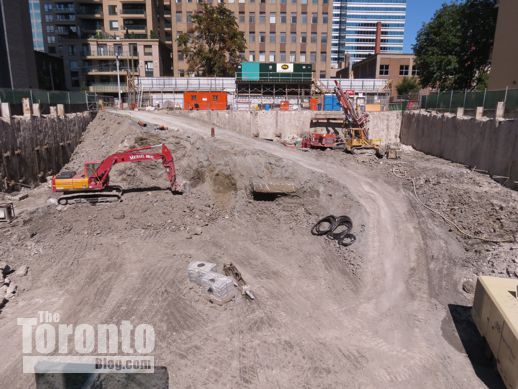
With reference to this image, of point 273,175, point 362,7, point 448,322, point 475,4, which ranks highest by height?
point 362,7

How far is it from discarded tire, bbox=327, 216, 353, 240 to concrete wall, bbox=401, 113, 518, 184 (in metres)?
9.81

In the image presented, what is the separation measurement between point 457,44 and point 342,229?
37921 mm

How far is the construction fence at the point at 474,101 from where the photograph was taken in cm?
2273

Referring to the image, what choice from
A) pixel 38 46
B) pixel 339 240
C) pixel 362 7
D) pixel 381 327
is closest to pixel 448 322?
pixel 381 327

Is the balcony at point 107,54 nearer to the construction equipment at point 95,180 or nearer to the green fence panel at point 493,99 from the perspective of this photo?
the construction equipment at point 95,180

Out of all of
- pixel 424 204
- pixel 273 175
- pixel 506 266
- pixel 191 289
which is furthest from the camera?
pixel 273 175

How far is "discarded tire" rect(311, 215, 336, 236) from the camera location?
17812 millimetres

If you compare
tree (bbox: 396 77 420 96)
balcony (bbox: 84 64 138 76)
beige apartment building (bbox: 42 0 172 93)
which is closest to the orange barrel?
beige apartment building (bbox: 42 0 172 93)

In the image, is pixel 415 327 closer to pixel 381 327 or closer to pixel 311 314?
pixel 381 327

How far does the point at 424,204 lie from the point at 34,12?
148647 millimetres

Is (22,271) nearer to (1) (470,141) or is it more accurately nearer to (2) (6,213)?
(2) (6,213)

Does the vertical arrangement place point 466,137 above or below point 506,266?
above

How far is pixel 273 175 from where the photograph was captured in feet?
70.8

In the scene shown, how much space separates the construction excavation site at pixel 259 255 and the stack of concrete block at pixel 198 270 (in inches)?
3.1
